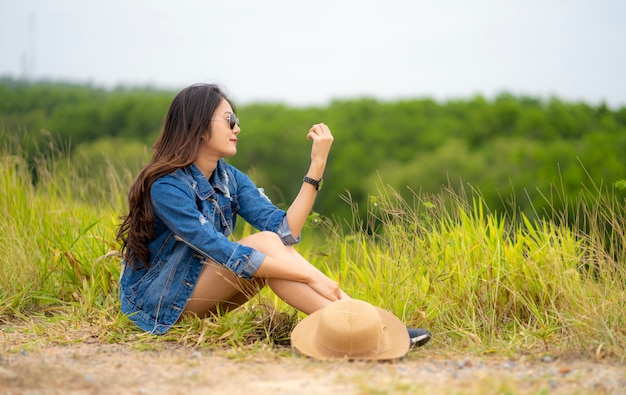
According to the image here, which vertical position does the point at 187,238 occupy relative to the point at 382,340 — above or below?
above

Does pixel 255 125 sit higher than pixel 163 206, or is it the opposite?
pixel 163 206

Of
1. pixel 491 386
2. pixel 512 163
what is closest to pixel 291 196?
pixel 512 163

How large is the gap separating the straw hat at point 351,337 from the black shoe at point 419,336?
0.35ft

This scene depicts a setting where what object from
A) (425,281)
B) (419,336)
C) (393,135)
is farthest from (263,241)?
(393,135)

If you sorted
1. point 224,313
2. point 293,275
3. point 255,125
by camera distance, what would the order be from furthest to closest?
point 255,125
point 224,313
point 293,275

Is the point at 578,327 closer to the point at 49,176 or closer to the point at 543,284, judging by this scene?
the point at 543,284

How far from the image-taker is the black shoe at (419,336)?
3280 millimetres

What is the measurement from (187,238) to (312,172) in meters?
0.68

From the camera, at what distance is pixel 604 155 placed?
34688 millimetres

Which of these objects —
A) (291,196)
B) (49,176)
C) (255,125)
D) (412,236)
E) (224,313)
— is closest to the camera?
(224,313)

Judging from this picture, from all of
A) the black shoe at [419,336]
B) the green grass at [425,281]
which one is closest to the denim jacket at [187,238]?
the green grass at [425,281]

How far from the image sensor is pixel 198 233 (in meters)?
3.22

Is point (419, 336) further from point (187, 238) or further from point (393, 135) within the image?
point (393, 135)

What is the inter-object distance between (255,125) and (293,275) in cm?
5573
